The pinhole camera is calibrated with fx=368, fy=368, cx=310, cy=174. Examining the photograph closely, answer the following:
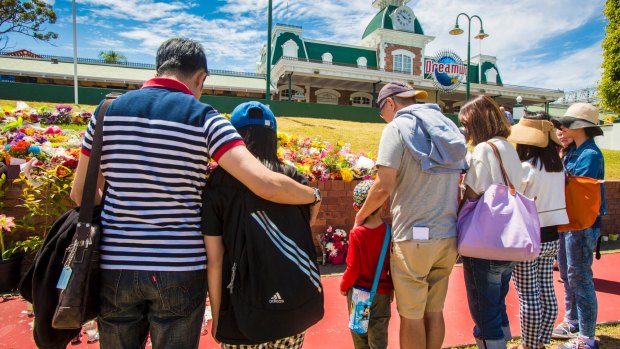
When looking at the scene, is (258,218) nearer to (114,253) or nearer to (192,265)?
(192,265)

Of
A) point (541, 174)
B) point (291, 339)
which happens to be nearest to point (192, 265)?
point (291, 339)

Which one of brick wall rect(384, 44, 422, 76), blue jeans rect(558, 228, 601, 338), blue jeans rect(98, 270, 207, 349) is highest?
brick wall rect(384, 44, 422, 76)

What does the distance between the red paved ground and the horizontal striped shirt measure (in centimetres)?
173

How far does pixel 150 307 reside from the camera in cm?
151

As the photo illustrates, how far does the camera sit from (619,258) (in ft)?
17.8

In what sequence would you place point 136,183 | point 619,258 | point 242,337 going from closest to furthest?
point 136,183, point 242,337, point 619,258

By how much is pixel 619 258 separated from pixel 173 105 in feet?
21.8

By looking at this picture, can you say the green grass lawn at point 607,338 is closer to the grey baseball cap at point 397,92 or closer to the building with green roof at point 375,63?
the grey baseball cap at point 397,92

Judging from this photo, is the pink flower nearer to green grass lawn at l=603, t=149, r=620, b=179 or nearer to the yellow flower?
the yellow flower

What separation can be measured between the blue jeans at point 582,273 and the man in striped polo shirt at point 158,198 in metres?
2.56

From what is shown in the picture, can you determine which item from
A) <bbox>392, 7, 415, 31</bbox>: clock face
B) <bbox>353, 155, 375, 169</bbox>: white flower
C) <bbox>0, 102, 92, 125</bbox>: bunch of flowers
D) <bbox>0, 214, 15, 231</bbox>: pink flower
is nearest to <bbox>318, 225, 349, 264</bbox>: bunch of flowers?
<bbox>353, 155, 375, 169</bbox>: white flower

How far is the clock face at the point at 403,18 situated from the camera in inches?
1229

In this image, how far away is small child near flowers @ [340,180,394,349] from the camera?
2311mm

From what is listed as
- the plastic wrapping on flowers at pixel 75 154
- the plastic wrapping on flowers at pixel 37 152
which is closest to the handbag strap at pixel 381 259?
the plastic wrapping on flowers at pixel 75 154
